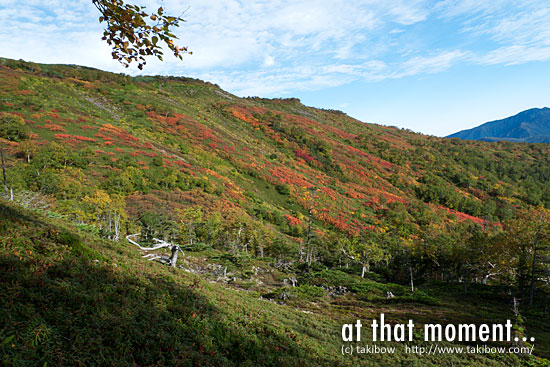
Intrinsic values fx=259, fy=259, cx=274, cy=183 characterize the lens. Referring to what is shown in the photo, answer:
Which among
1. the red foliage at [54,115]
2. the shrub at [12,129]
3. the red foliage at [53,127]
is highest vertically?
the red foliage at [54,115]

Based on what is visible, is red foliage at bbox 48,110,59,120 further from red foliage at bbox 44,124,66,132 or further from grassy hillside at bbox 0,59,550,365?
red foliage at bbox 44,124,66,132

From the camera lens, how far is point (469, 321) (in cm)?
2145

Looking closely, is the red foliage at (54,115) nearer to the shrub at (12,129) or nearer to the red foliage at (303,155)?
the shrub at (12,129)

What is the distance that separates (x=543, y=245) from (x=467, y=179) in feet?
350

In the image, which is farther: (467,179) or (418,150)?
(418,150)

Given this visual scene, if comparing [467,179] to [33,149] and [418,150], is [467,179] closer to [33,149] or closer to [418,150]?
[418,150]

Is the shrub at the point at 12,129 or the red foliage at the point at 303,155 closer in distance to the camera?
the shrub at the point at 12,129

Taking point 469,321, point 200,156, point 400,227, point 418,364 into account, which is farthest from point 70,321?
point 400,227

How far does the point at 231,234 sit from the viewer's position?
140 feet

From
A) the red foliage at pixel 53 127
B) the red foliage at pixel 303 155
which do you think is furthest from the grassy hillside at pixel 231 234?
the red foliage at pixel 303 155

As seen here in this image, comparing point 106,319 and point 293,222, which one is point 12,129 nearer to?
point 293,222

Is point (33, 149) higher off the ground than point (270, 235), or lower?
higher

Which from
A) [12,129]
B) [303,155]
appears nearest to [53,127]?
[12,129]

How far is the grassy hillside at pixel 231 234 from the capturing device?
607 centimetres
